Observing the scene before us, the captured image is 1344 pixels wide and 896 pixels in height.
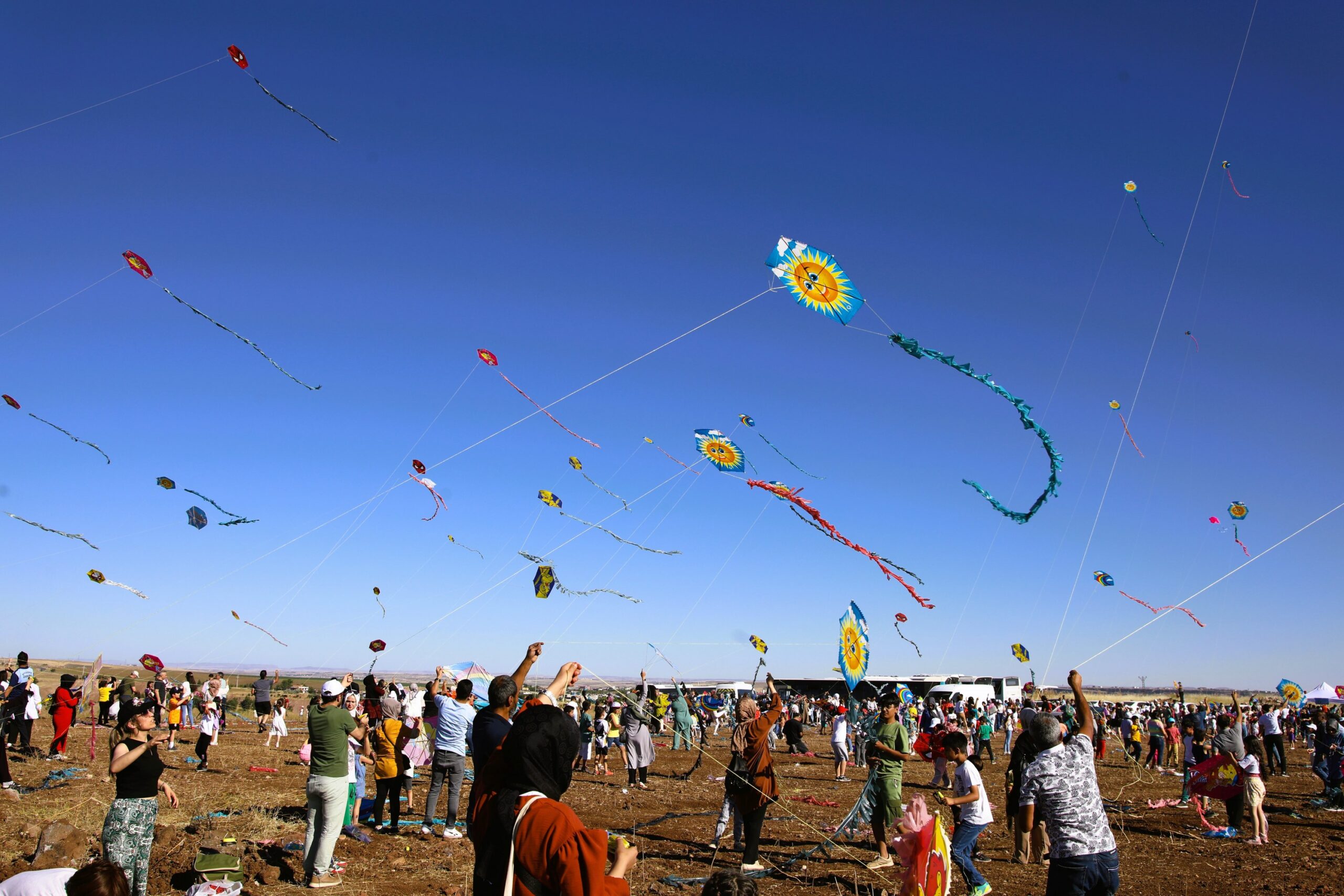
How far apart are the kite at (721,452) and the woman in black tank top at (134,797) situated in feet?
30.8

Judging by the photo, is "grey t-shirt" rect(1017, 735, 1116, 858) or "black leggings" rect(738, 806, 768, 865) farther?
"black leggings" rect(738, 806, 768, 865)

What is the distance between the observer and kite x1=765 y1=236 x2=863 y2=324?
351 inches

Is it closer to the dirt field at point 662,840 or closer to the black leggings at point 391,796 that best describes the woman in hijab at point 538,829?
the dirt field at point 662,840

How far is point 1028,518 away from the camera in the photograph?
11.3 metres

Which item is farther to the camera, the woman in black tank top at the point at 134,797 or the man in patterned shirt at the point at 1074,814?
the woman in black tank top at the point at 134,797

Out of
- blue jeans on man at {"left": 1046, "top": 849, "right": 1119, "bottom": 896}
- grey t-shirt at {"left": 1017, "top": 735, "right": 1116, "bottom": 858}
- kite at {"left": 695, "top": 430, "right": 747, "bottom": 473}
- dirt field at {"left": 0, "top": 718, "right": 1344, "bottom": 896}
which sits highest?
kite at {"left": 695, "top": 430, "right": 747, "bottom": 473}

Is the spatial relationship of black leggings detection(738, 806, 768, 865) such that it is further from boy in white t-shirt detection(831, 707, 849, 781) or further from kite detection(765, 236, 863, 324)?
boy in white t-shirt detection(831, 707, 849, 781)

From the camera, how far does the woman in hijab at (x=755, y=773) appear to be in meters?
7.52

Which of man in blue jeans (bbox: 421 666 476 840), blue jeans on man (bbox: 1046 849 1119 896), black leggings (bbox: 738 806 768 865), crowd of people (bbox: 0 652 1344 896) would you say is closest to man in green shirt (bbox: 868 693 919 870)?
crowd of people (bbox: 0 652 1344 896)

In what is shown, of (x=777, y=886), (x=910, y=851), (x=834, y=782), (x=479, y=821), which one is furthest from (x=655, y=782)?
(x=479, y=821)

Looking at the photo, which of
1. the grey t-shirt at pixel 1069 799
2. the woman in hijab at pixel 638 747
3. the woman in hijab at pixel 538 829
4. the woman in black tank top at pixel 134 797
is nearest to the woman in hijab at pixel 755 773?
the grey t-shirt at pixel 1069 799

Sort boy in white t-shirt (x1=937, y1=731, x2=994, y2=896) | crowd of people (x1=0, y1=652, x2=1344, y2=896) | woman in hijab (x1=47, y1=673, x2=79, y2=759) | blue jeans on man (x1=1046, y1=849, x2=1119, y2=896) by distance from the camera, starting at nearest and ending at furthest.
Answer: crowd of people (x1=0, y1=652, x2=1344, y2=896), blue jeans on man (x1=1046, y1=849, x2=1119, y2=896), boy in white t-shirt (x1=937, y1=731, x2=994, y2=896), woman in hijab (x1=47, y1=673, x2=79, y2=759)

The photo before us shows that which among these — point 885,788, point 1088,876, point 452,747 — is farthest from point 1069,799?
point 452,747

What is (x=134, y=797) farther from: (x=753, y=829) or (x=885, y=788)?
(x=885, y=788)
